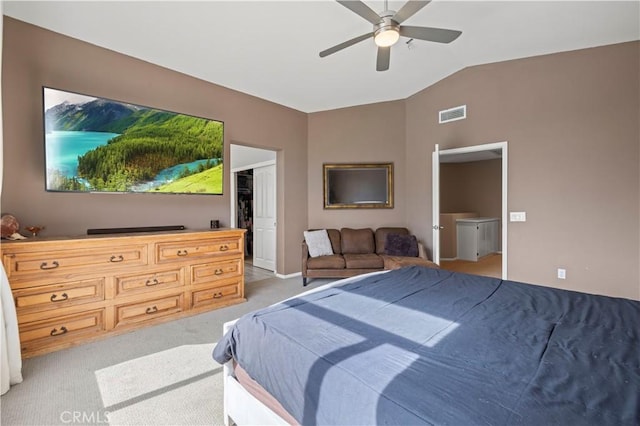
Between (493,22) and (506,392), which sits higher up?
(493,22)

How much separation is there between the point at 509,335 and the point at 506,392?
0.46 meters

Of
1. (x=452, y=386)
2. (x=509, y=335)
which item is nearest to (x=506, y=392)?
(x=452, y=386)

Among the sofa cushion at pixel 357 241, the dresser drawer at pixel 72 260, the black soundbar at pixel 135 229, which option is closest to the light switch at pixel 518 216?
the sofa cushion at pixel 357 241

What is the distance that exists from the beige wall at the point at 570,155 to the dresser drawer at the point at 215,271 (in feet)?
11.8

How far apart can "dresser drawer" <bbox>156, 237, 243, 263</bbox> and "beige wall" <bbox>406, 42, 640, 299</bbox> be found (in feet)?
11.8

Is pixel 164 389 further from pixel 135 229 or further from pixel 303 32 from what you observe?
pixel 303 32

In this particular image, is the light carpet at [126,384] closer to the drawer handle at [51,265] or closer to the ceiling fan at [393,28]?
the drawer handle at [51,265]

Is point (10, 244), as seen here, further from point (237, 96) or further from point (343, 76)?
point (343, 76)

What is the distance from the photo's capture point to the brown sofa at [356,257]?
169 inches

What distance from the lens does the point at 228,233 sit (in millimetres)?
3535

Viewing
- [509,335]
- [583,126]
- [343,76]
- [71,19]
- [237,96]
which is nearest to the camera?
[509,335]

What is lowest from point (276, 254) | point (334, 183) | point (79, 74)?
point (276, 254)

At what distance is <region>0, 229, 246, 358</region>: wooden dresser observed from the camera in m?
2.35
